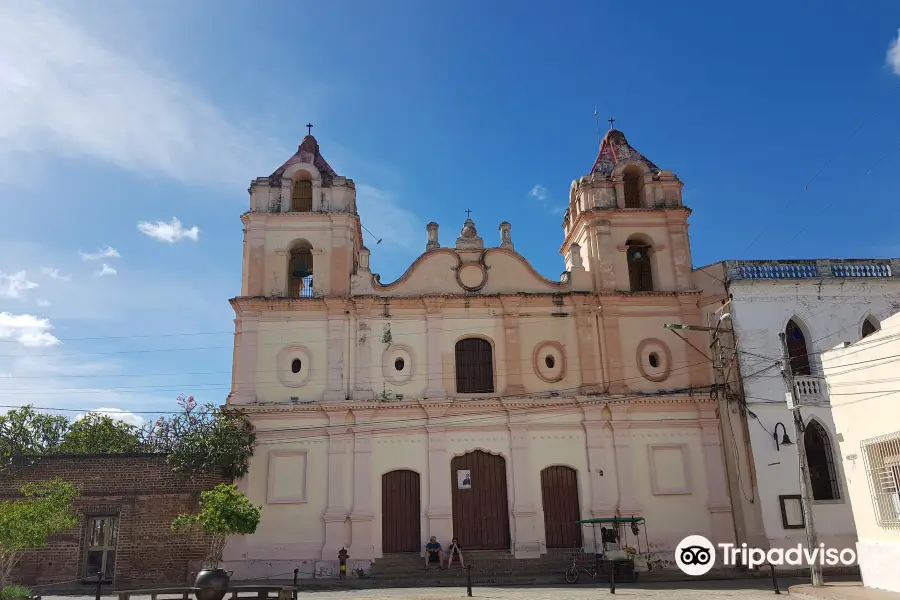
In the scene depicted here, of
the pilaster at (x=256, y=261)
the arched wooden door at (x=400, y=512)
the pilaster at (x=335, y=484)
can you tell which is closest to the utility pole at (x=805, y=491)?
the arched wooden door at (x=400, y=512)

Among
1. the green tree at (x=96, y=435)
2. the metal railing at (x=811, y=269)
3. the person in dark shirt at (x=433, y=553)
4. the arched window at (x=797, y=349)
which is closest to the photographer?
the person in dark shirt at (x=433, y=553)

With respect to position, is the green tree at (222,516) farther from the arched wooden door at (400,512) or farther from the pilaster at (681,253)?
the pilaster at (681,253)

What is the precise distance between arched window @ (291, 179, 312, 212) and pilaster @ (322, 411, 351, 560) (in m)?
7.80

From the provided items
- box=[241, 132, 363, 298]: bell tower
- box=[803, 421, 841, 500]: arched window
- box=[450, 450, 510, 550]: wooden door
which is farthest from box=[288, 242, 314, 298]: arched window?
box=[803, 421, 841, 500]: arched window

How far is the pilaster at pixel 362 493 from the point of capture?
72.6ft

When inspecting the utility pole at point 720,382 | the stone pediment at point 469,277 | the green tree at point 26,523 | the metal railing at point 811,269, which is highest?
the stone pediment at point 469,277

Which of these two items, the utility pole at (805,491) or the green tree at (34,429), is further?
the green tree at (34,429)

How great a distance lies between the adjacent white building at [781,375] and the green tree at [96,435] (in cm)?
2571

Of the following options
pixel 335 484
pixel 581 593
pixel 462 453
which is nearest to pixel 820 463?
pixel 581 593

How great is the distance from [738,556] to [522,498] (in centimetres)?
678

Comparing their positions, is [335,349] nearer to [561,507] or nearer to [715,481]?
[561,507]

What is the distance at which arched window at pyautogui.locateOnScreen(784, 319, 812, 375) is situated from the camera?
75.8ft

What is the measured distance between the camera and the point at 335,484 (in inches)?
899

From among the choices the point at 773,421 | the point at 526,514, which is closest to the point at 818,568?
the point at 773,421
